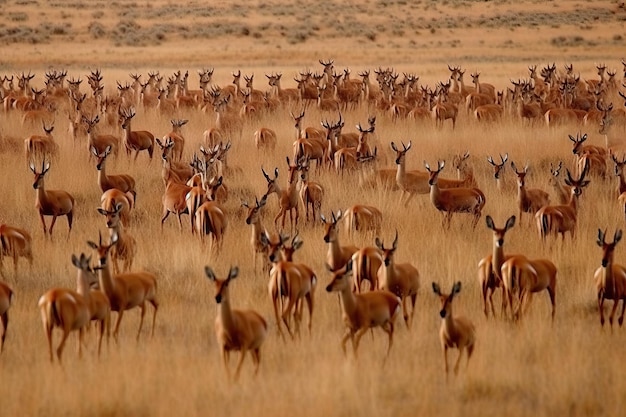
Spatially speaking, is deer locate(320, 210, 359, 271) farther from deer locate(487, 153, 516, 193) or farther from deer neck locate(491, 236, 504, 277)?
deer locate(487, 153, 516, 193)

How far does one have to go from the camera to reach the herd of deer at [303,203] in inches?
313

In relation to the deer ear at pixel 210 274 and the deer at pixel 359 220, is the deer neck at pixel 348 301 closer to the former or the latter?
the deer ear at pixel 210 274

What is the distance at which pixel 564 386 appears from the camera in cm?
757

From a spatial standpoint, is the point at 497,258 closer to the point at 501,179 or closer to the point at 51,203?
the point at 51,203

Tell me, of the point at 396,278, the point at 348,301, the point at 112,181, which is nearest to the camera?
the point at 348,301

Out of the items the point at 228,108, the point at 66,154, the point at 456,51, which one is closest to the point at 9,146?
the point at 66,154

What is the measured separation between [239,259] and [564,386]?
15.2 feet

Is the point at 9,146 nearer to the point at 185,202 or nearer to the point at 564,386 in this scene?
the point at 185,202

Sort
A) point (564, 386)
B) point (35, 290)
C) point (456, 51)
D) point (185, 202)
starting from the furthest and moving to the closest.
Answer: point (456, 51)
point (185, 202)
point (35, 290)
point (564, 386)

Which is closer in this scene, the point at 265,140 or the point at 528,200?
the point at 528,200

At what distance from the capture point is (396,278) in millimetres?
8891

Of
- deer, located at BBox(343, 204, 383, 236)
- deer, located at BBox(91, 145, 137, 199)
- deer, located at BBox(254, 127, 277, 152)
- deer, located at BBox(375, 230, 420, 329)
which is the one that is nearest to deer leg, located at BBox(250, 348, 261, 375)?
deer, located at BBox(375, 230, 420, 329)

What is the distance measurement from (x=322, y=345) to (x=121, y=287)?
1.65 metres

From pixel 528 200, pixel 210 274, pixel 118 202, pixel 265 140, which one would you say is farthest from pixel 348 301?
pixel 265 140
